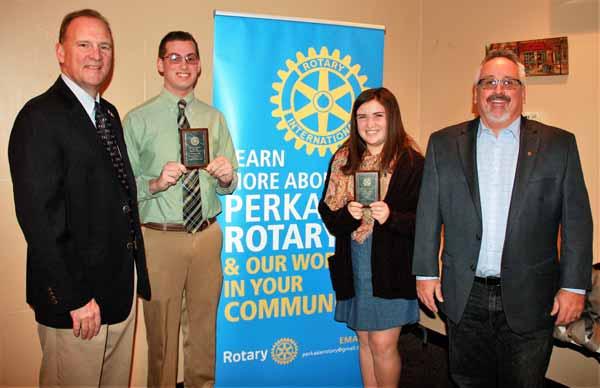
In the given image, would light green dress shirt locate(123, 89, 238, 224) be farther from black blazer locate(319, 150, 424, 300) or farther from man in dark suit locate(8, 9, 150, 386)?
black blazer locate(319, 150, 424, 300)

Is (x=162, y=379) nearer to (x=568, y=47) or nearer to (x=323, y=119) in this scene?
(x=323, y=119)

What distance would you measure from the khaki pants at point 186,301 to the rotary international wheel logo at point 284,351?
0.46m

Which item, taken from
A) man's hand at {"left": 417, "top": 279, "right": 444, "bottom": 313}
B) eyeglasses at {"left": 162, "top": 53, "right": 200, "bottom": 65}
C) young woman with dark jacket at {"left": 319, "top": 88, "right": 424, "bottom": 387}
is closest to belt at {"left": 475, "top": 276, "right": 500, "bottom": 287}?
man's hand at {"left": 417, "top": 279, "right": 444, "bottom": 313}

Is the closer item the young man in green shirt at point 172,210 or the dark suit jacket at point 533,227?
the dark suit jacket at point 533,227

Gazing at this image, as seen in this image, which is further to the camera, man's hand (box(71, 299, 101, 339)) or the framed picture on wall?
the framed picture on wall

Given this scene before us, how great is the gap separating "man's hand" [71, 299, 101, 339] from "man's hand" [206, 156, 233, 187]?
0.92 m

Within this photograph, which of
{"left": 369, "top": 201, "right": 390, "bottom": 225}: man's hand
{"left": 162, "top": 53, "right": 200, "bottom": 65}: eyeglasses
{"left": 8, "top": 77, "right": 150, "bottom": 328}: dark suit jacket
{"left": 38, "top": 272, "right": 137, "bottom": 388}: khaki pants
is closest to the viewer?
{"left": 8, "top": 77, "right": 150, "bottom": 328}: dark suit jacket

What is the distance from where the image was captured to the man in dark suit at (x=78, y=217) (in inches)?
76.5

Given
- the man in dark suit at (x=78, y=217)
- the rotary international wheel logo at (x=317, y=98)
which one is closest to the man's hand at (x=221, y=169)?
the man in dark suit at (x=78, y=217)

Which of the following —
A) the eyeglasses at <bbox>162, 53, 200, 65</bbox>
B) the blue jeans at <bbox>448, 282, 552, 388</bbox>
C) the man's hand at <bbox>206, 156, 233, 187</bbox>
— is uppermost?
the eyeglasses at <bbox>162, 53, 200, 65</bbox>

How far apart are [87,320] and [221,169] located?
3.44 feet

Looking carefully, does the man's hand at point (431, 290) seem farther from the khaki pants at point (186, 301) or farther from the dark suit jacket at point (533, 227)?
the khaki pants at point (186, 301)

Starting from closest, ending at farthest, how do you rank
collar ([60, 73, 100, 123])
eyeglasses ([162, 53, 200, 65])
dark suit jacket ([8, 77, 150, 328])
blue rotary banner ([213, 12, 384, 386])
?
dark suit jacket ([8, 77, 150, 328]) → collar ([60, 73, 100, 123]) → eyeglasses ([162, 53, 200, 65]) → blue rotary banner ([213, 12, 384, 386])

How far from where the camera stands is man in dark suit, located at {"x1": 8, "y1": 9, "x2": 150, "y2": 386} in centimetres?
194
